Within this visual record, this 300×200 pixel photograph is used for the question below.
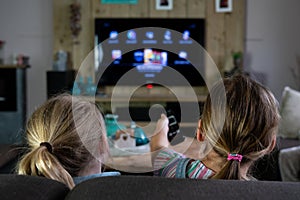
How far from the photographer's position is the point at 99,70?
469 centimetres

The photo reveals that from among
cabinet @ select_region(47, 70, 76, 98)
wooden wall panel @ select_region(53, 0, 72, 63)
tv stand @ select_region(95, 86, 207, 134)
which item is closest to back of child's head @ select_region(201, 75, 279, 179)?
tv stand @ select_region(95, 86, 207, 134)

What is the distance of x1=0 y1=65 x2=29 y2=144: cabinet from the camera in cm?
438

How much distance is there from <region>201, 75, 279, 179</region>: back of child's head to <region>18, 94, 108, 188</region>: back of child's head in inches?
11.7

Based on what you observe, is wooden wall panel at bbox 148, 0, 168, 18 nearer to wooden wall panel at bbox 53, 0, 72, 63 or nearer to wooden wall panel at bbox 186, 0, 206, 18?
wooden wall panel at bbox 186, 0, 206, 18

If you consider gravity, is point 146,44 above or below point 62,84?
above

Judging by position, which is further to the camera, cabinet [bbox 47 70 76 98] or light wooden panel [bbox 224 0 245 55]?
light wooden panel [bbox 224 0 245 55]

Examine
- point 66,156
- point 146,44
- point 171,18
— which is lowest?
point 66,156

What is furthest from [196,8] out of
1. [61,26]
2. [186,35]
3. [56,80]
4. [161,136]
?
[161,136]

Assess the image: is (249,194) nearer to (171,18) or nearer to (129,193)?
(129,193)

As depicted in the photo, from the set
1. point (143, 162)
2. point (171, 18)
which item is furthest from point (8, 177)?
point (171, 18)

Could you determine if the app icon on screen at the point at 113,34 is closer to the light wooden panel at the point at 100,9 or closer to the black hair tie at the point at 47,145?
the light wooden panel at the point at 100,9

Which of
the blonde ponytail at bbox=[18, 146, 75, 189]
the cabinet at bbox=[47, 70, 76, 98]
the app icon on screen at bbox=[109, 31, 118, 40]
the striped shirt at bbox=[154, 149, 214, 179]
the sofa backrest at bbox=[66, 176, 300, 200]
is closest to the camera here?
the sofa backrest at bbox=[66, 176, 300, 200]

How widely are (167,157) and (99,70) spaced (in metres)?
3.54

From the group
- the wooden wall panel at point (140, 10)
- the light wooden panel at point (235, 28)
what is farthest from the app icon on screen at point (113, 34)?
the light wooden panel at point (235, 28)
